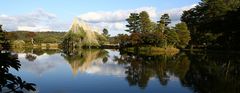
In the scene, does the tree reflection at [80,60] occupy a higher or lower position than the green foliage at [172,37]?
lower

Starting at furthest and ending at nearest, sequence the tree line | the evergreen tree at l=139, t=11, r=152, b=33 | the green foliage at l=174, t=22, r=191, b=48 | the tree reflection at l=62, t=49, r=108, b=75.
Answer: the evergreen tree at l=139, t=11, r=152, b=33 → the green foliage at l=174, t=22, r=191, b=48 → the tree line → the tree reflection at l=62, t=49, r=108, b=75

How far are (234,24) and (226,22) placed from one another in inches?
168

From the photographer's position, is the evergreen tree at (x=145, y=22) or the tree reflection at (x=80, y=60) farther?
the evergreen tree at (x=145, y=22)

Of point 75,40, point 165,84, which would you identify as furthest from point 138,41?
point 165,84

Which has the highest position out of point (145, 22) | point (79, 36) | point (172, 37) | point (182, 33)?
point (145, 22)

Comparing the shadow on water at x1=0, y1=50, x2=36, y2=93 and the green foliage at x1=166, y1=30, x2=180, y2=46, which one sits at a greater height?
the shadow on water at x1=0, y1=50, x2=36, y2=93

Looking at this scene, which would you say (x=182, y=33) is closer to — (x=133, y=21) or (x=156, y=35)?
(x=156, y=35)

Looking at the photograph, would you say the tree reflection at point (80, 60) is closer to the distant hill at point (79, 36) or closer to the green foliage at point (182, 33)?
the green foliage at point (182, 33)

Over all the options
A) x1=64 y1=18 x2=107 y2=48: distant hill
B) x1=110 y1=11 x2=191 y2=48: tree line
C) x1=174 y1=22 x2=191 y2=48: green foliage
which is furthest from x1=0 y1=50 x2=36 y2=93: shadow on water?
x1=64 y1=18 x2=107 y2=48: distant hill

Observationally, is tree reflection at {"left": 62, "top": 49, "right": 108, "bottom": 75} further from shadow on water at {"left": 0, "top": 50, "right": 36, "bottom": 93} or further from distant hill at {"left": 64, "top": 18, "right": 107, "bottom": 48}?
distant hill at {"left": 64, "top": 18, "right": 107, "bottom": 48}

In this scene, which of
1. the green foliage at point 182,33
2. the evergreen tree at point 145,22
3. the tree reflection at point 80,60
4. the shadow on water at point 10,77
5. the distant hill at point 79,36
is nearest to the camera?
the shadow on water at point 10,77

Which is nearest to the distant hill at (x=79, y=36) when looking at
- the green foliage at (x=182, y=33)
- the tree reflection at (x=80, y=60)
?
the green foliage at (x=182, y=33)

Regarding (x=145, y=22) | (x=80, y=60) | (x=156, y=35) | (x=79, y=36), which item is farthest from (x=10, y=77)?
(x=79, y=36)

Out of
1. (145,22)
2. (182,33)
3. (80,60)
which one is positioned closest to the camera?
(80,60)
